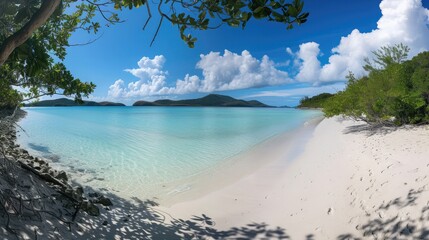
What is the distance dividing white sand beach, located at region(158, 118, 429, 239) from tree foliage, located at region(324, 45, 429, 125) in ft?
20.3

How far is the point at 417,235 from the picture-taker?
382 cm

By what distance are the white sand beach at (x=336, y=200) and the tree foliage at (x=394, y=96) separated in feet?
20.3

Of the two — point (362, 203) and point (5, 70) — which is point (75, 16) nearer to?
point (5, 70)

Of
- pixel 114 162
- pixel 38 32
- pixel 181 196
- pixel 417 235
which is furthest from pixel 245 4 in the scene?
pixel 114 162

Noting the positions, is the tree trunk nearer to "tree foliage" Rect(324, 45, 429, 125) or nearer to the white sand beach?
the white sand beach

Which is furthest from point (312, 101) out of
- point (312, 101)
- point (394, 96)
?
point (394, 96)

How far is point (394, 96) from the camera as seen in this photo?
14.7 m

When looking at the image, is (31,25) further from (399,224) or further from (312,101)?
(312,101)

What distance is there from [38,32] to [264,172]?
773 cm

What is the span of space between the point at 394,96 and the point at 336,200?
38.0 ft

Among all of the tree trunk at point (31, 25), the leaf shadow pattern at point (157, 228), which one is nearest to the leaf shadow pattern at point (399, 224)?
the leaf shadow pattern at point (157, 228)

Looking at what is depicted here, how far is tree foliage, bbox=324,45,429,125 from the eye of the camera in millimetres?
14430

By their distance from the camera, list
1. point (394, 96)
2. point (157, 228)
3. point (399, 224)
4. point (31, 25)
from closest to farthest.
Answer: point (31, 25), point (399, 224), point (157, 228), point (394, 96)

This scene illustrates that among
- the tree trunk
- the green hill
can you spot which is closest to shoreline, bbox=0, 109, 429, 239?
the tree trunk
